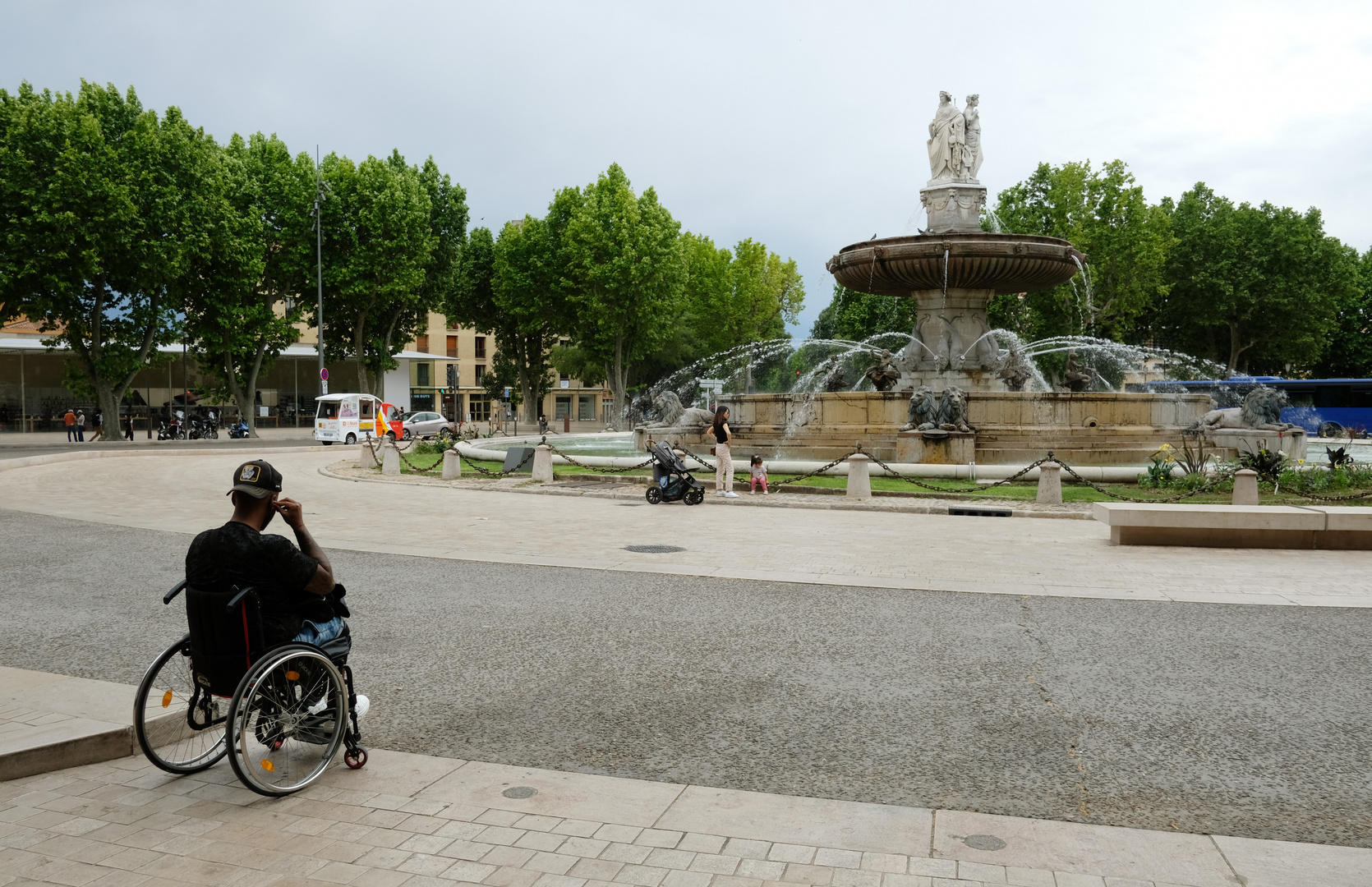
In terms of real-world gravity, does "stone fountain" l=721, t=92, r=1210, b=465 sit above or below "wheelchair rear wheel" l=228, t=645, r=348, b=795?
above

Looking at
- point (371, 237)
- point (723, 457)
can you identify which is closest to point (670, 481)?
point (723, 457)

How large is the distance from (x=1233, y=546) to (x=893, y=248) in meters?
12.1

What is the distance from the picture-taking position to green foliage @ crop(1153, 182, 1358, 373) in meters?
52.7

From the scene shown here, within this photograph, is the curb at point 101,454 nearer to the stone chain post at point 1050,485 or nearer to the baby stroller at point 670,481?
the baby stroller at point 670,481

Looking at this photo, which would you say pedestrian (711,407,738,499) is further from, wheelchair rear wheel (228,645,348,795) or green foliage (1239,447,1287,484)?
wheelchair rear wheel (228,645,348,795)

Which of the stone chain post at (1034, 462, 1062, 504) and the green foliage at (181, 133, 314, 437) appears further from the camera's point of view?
the green foliage at (181, 133, 314, 437)

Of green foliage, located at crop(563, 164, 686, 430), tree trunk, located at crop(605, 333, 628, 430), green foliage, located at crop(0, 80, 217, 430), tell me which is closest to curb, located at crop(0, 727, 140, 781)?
green foliage, located at crop(0, 80, 217, 430)

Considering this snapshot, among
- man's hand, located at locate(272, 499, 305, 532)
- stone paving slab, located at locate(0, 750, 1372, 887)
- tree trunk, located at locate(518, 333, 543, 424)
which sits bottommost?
stone paving slab, located at locate(0, 750, 1372, 887)

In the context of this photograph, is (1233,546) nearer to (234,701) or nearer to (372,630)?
(372,630)

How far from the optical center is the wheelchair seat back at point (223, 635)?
4102 mm

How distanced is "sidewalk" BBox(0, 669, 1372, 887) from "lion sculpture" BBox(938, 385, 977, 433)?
15.3 m

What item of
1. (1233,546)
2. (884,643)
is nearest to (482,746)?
(884,643)

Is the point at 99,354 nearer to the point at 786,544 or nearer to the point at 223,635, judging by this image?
the point at 786,544

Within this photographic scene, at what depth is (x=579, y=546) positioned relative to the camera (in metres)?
11.4
